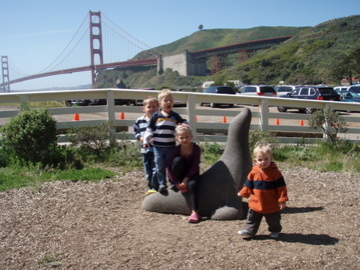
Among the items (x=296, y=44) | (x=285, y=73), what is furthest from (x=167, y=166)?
(x=296, y=44)

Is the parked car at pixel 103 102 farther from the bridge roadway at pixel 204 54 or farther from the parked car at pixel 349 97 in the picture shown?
the bridge roadway at pixel 204 54

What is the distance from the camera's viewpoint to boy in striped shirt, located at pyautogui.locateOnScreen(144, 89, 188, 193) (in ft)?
15.3

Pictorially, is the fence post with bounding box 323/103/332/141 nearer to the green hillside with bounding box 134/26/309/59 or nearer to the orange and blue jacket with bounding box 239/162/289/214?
the orange and blue jacket with bounding box 239/162/289/214

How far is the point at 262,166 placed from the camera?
12.0ft

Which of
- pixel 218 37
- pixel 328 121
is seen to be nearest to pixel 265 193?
pixel 328 121

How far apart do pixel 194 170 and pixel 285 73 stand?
50524mm

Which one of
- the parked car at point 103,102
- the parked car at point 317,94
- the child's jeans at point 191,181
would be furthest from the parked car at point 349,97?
the child's jeans at point 191,181

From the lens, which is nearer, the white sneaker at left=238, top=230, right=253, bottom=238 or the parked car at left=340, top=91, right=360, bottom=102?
the white sneaker at left=238, top=230, right=253, bottom=238

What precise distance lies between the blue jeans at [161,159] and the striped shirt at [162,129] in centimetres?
5

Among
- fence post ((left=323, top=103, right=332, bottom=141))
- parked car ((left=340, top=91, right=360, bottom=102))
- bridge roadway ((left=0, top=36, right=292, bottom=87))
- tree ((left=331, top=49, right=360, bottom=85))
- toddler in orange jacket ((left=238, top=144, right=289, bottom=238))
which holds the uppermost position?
bridge roadway ((left=0, top=36, right=292, bottom=87))

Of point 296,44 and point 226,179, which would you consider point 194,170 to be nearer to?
point 226,179

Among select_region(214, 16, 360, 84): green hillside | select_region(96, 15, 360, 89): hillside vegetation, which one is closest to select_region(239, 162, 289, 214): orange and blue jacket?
select_region(96, 15, 360, 89): hillside vegetation

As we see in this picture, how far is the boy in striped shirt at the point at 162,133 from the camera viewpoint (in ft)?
15.3

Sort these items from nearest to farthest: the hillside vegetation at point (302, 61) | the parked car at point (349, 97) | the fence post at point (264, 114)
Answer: the fence post at point (264, 114)
the parked car at point (349, 97)
the hillside vegetation at point (302, 61)
